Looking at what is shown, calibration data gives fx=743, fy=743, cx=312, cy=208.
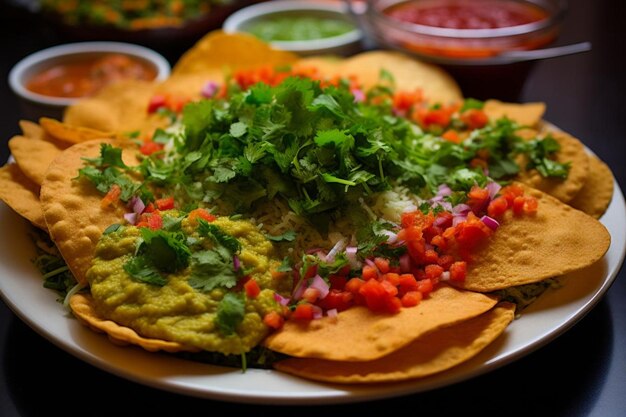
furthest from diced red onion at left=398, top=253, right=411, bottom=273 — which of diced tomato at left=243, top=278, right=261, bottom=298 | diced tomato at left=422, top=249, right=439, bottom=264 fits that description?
diced tomato at left=243, top=278, right=261, bottom=298

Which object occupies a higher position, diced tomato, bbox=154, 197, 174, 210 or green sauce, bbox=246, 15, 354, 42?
diced tomato, bbox=154, 197, 174, 210

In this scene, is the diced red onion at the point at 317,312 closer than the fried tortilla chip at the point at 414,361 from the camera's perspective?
No

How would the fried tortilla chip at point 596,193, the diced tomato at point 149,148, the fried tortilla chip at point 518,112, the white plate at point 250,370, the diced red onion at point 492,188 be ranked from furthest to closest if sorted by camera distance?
the fried tortilla chip at point 518,112, the diced tomato at point 149,148, the fried tortilla chip at point 596,193, the diced red onion at point 492,188, the white plate at point 250,370

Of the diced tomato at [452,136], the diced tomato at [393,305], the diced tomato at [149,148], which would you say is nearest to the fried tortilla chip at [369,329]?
the diced tomato at [393,305]

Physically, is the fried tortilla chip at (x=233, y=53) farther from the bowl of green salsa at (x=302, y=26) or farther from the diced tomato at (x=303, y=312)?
the diced tomato at (x=303, y=312)

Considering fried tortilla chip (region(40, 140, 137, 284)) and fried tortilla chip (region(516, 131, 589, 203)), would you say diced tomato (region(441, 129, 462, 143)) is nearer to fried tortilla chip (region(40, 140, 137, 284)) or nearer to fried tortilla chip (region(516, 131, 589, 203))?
fried tortilla chip (region(516, 131, 589, 203))

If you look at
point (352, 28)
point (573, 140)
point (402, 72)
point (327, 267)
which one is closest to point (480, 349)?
point (327, 267)
